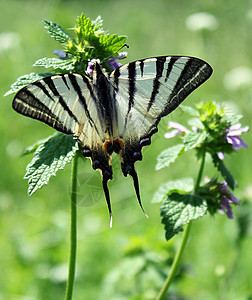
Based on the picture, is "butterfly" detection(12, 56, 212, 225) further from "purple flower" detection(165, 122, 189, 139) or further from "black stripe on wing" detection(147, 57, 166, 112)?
"purple flower" detection(165, 122, 189, 139)


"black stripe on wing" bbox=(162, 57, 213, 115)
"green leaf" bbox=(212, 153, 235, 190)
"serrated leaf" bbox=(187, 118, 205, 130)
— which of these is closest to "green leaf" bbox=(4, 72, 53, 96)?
"black stripe on wing" bbox=(162, 57, 213, 115)

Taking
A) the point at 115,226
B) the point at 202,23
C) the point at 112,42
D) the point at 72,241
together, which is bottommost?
the point at 115,226

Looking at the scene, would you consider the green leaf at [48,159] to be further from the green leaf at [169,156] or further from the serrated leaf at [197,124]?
the serrated leaf at [197,124]

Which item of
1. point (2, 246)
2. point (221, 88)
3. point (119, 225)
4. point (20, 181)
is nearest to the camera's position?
point (2, 246)

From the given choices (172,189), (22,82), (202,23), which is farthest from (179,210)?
(202,23)

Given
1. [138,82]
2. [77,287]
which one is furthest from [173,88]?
[77,287]

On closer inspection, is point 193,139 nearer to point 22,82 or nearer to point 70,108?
point 70,108

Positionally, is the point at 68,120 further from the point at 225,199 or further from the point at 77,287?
the point at 77,287
